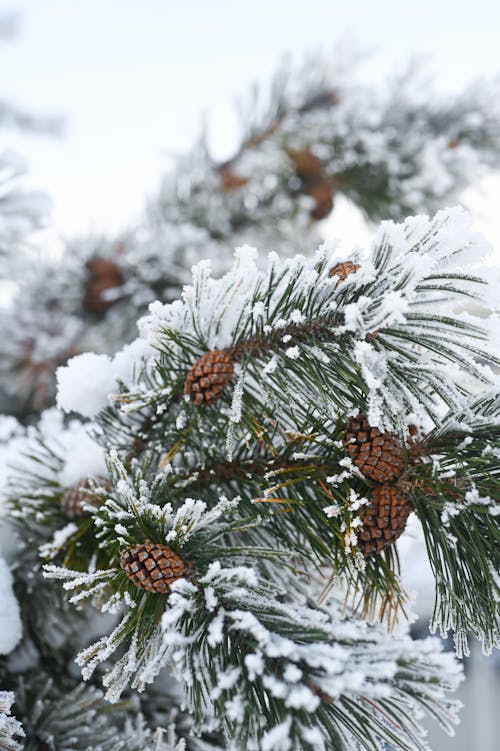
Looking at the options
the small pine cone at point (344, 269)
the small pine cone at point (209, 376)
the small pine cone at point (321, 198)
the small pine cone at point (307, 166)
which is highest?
the small pine cone at point (307, 166)

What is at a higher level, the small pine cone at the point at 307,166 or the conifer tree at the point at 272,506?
the small pine cone at the point at 307,166

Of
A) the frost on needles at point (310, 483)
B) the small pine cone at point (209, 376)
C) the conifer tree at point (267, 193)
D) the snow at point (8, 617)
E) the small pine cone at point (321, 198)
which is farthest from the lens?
the small pine cone at point (321, 198)

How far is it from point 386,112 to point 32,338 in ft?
4.29

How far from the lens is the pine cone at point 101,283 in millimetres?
1732

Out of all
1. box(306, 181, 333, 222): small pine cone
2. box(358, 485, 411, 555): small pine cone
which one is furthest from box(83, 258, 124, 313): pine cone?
box(358, 485, 411, 555): small pine cone

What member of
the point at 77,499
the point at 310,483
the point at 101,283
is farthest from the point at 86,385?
the point at 101,283

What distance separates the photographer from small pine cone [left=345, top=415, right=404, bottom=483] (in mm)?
516

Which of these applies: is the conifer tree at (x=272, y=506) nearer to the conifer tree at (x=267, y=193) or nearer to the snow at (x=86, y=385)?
the snow at (x=86, y=385)

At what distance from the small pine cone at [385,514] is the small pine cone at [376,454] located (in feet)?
0.04

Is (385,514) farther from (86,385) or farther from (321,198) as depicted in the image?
(321,198)

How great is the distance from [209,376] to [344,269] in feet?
0.49

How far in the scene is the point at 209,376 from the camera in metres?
0.56

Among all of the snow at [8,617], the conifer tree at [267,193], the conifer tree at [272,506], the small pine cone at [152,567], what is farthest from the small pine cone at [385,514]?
the conifer tree at [267,193]

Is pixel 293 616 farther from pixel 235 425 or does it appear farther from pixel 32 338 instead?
pixel 32 338
